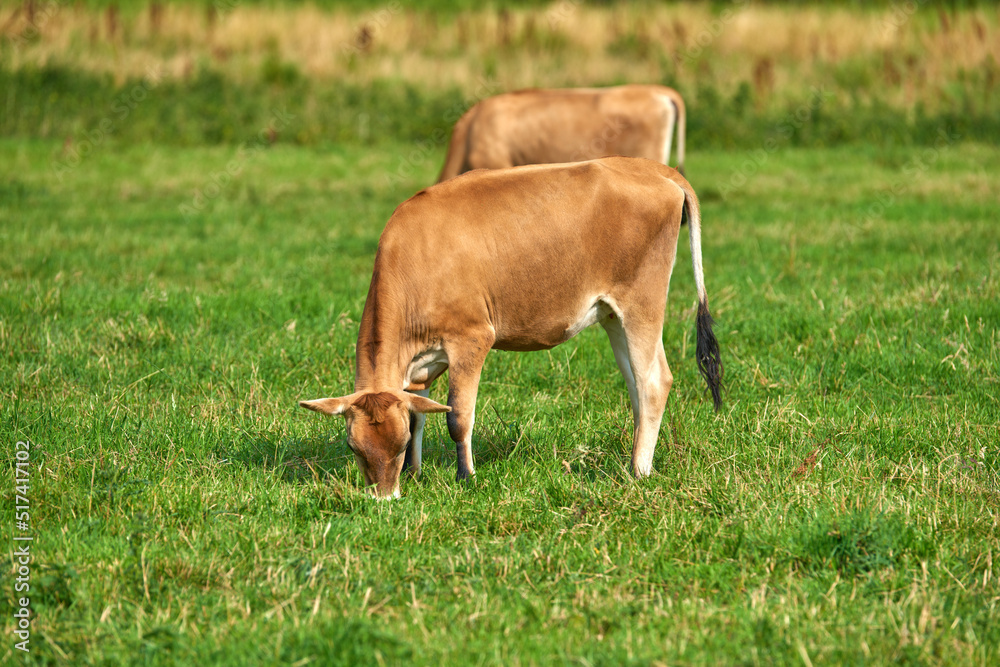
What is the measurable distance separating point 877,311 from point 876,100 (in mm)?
11813

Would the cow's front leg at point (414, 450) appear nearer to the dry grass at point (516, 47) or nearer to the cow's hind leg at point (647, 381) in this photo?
the cow's hind leg at point (647, 381)

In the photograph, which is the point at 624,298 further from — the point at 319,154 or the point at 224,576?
the point at 319,154

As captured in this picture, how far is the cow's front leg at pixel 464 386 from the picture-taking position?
5.10 m

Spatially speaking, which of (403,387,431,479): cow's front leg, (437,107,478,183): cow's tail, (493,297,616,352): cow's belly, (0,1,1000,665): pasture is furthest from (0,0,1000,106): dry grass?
(403,387,431,479): cow's front leg

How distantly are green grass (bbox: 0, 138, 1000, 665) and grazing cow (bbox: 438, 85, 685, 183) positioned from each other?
2617 millimetres

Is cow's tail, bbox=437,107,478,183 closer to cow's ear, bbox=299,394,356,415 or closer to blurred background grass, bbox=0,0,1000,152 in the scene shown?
blurred background grass, bbox=0,0,1000,152

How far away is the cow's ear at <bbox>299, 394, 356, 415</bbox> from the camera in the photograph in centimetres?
473

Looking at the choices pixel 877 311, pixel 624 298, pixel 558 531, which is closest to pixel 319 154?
pixel 877 311

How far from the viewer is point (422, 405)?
15.8 ft

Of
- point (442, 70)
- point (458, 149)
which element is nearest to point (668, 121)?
point (458, 149)

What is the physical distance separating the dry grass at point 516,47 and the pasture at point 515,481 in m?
9.59

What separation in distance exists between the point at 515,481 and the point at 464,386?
1.80 feet

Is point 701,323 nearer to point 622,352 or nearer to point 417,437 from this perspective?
point 622,352

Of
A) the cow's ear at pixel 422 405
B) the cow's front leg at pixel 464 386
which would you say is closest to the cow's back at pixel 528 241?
the cow's front leg at pixel 464 386
